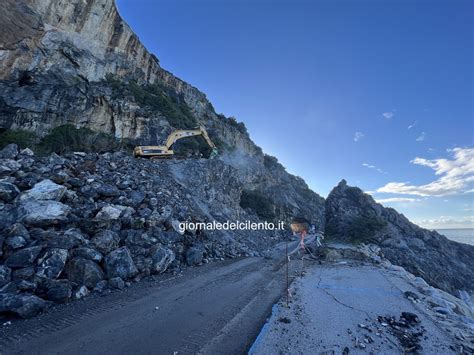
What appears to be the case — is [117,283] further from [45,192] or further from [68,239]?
[45,192]

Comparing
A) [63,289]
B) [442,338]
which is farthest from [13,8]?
[442,338]

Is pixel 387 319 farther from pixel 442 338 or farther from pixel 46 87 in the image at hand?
pixel 46 87

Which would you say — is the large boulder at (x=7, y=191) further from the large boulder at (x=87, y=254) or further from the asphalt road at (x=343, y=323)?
the asphalt road at (x=343, y=323)

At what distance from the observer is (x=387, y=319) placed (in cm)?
534

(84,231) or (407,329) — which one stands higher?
(84,231)

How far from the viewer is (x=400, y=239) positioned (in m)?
25.1

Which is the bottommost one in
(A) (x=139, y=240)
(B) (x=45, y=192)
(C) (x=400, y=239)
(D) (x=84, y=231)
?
(A) (x=139, y=240)

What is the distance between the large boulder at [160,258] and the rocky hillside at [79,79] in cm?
1507

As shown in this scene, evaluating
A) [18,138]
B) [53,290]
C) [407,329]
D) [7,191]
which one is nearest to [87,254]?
[53,290]

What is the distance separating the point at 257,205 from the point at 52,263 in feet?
91.1

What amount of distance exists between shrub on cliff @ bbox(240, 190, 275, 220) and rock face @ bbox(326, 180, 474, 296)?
747 cm

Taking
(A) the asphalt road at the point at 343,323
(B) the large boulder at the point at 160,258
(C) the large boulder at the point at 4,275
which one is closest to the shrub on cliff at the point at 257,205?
(B) the large boulder at the point at 160,258

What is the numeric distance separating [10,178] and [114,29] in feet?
72.7

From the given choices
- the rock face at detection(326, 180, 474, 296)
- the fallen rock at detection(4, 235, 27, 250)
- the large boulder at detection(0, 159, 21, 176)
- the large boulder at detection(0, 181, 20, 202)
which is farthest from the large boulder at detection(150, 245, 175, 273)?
the rock face at detection(326, 180, 474, 296)
